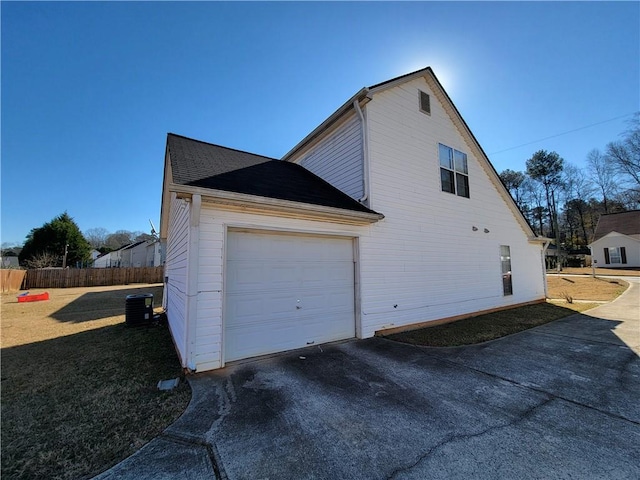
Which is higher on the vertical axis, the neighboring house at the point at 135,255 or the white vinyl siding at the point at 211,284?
the neighboring house at the point at 135,255

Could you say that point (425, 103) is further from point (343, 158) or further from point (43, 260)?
point (43, 260)

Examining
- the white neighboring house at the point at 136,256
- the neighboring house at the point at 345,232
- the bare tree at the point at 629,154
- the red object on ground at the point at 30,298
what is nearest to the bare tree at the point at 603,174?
the bare tree at the point at 629,154

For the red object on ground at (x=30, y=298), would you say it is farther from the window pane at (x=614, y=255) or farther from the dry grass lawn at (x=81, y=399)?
the window pane at (x=614, y=255)

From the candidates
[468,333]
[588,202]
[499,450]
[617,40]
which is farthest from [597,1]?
[588,202]

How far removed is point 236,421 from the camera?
9.32 feet

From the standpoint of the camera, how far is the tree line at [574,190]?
30917 mm

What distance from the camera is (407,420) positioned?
9.43 feet

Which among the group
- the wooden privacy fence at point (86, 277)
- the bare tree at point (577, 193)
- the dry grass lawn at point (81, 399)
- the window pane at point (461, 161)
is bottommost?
the dry grass lawn at point (81, 399)

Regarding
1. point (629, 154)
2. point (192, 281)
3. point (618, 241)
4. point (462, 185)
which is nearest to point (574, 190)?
point (629, 154)

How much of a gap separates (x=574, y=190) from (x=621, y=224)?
885 cm

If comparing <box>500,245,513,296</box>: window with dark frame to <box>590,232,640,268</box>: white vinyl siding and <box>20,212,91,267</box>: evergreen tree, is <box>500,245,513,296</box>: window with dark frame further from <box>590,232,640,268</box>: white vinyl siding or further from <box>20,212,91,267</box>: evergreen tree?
<box>20,212,91,267</box>: evergreen tree

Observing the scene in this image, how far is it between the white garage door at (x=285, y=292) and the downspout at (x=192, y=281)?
0.54 metres

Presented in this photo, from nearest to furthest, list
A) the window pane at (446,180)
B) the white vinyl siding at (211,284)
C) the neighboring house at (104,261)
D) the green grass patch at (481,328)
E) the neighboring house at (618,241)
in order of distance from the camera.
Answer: the white vinyl siding at (211,284) → the green grass patch at (481,328) → the window pane at (446,180) → the neighboring house at (618,241) → the neighboring house at (104,261)

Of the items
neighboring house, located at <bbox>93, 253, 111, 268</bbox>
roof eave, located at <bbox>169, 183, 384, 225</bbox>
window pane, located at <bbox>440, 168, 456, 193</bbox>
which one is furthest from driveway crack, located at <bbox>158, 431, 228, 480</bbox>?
neighboring house, located at <bbox>93, 253, 111, 268</bbox>
